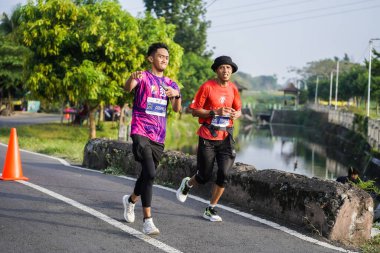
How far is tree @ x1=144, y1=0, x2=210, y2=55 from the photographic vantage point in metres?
48.1

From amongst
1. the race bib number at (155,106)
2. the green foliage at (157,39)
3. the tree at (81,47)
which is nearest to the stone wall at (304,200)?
the race bib number at (155,106)

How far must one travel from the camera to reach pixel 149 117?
5039mm

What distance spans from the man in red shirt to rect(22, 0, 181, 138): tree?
14214 millimetres

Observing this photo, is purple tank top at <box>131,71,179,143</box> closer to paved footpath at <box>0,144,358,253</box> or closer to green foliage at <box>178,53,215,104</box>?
paved footpath at <box>0,144,358,253</box>

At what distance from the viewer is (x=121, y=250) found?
421 centimetres

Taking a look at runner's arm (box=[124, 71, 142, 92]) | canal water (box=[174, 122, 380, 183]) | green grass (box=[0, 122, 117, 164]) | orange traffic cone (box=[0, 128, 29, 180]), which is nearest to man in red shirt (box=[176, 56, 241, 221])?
runner's arm (box=[124, 71, 142, 92])

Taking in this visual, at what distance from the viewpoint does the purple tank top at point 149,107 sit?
5.02 m

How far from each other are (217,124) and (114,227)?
1.65 m

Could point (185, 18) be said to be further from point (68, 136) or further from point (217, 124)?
point (217, 124)

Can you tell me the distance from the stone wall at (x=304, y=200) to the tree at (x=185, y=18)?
139ft

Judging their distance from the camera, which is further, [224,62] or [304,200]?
[224,62]

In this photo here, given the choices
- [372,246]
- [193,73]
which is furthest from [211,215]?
[193,73]

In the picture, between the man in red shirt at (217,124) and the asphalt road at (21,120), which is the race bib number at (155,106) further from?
the asphalt road at (21,120)

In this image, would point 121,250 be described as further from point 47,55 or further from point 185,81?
point 185,81
